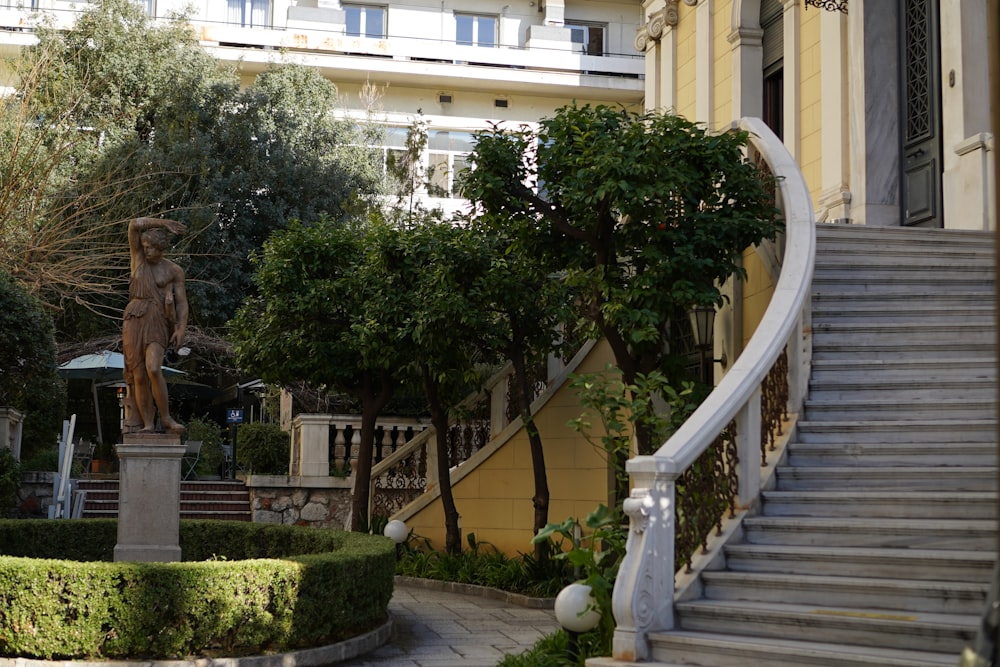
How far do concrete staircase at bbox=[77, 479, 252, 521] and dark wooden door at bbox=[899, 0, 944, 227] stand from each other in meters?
9.73

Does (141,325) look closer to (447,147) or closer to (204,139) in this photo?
(204,139)

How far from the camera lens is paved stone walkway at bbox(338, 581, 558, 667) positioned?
27.9ft

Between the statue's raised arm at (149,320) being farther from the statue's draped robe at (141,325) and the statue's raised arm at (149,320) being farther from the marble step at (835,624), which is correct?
the marble step at (835,624)

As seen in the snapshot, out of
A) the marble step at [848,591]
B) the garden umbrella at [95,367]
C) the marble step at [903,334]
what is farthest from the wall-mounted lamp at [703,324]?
the garden umbrella at [95,367]

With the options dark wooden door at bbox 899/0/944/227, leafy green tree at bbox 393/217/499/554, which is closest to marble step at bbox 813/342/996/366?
dark wooden door at bbox 899/0/944/227

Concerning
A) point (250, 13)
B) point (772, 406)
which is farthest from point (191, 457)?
point (772, 406)

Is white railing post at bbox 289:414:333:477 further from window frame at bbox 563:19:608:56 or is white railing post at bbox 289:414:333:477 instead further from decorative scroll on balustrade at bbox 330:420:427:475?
window frame at bbox 563:19:608:56

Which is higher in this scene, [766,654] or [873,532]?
[873,532]

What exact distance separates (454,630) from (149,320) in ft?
11.9

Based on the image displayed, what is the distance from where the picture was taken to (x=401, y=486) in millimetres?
15617

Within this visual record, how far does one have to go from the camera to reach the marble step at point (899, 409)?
801 centimetres

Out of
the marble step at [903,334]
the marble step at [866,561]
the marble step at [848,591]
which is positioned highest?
the marble step at [903,334]

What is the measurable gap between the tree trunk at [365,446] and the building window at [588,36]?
19.8 m

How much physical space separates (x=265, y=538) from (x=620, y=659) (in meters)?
5.78
